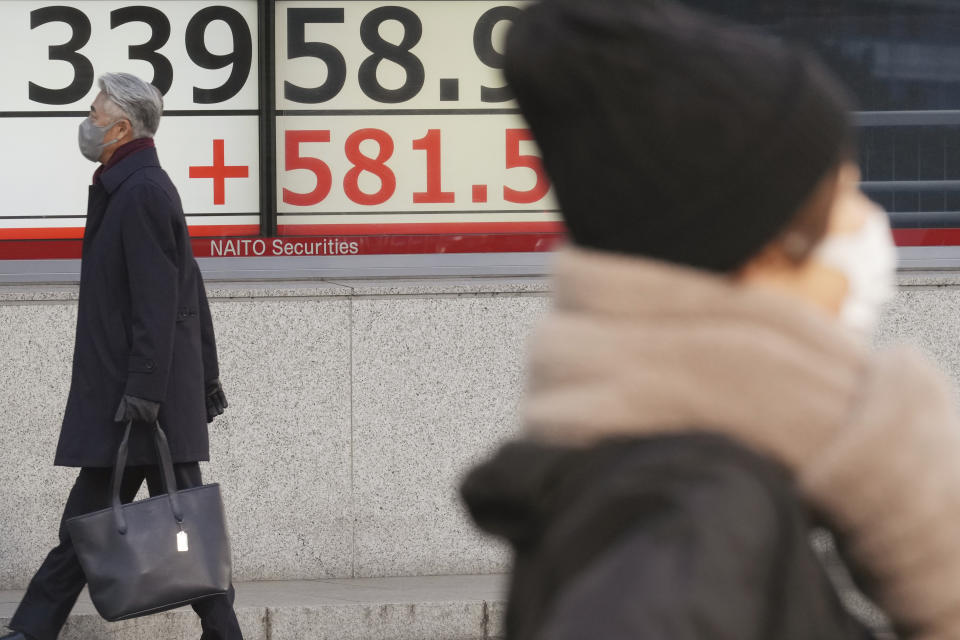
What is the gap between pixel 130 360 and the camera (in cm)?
439

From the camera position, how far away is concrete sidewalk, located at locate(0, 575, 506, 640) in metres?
5.34

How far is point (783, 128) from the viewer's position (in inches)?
40.1

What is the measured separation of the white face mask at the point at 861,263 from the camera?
1110 mm

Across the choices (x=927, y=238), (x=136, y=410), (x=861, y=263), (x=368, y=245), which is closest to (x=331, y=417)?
(x=368, y=245)

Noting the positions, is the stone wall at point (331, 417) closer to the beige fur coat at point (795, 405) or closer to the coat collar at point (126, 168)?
the coat collar at point (126, 168)

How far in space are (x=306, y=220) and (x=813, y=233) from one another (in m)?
5.65

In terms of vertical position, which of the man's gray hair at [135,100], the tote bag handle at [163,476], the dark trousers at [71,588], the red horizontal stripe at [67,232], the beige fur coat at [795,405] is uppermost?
the beige fur coat at [795,405]

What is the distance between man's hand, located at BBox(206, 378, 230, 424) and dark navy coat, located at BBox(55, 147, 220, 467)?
0.30m

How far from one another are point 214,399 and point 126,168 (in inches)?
34.0

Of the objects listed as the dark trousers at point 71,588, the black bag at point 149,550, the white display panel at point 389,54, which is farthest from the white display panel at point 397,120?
the black bag at point 149,550

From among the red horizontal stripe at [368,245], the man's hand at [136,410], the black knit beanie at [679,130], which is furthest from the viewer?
the red horizontal stripe at [368,245]

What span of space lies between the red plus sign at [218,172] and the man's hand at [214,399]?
5.88 feet

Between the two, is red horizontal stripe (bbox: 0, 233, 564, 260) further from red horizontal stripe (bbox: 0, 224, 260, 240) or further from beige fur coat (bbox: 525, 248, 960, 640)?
beige fur coat (bbox: 525, 248, 960, 640)

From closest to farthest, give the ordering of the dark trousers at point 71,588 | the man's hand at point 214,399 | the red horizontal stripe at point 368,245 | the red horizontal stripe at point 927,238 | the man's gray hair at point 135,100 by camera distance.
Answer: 1. the dark trousers at point 71,588
2. the man's gray hair at point 135,100
3. the man's hand at point 214,399
4. the red horizontal stripe at point 368,245
5. the red horizontal stripe at point 927,238
